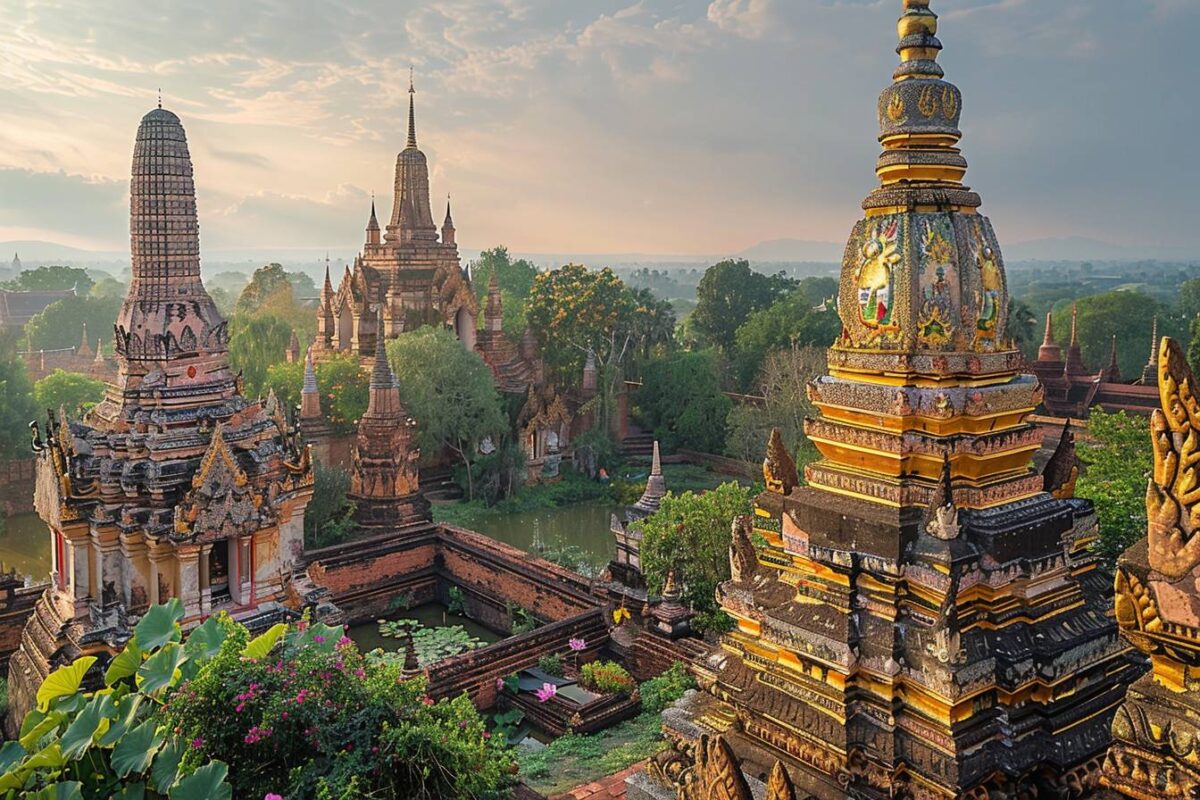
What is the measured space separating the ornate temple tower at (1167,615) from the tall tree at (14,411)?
1270 inches

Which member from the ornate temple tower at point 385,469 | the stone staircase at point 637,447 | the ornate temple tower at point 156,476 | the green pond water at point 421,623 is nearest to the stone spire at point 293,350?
the stone staircase at point 637,447

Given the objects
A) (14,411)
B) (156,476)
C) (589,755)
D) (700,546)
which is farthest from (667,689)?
(14,411)

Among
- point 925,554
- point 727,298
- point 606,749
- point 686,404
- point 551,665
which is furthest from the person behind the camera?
point 727,298

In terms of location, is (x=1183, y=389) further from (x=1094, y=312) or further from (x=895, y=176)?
(x=1094, y=312)

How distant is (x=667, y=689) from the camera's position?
46.4 ft

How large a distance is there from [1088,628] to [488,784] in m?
5.16

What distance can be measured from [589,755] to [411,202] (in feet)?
99.7

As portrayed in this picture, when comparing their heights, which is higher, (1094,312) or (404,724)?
(1094,312)

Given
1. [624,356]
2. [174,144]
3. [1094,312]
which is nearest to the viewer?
[174,144]

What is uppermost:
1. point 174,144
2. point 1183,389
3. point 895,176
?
point 174,144

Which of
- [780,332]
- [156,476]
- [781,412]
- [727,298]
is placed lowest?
[781,412]

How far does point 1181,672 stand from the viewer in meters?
4.09

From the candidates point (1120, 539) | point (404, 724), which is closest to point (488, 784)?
point (404, 724)

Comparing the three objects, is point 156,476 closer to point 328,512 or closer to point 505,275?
point 328,512
